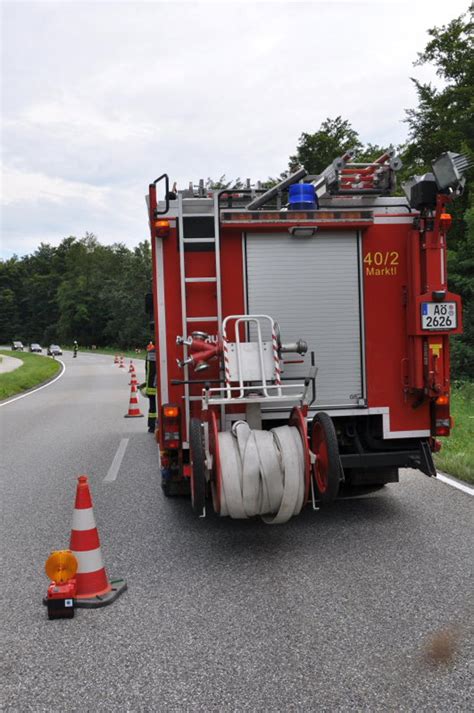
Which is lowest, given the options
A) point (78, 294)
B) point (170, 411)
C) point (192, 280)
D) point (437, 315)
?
point (170, 411)

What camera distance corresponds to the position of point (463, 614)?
3811 millimetres

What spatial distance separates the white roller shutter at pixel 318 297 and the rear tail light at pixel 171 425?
101cm

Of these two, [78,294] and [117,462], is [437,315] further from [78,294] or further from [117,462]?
[78,294]

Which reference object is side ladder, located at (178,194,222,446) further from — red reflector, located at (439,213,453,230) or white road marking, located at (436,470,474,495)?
white road marking, located at (436,470,474,495)

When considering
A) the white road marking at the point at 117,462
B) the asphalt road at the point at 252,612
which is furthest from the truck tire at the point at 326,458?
the white road marking at the point at 117,462

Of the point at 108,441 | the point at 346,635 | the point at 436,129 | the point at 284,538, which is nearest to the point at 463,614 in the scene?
the point at 346,635

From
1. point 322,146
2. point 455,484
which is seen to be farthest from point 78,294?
point 455,484

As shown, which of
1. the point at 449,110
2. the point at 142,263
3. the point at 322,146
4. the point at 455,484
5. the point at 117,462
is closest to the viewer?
the point at 455,484

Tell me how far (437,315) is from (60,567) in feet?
11.7

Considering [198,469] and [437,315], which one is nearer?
[198,469]

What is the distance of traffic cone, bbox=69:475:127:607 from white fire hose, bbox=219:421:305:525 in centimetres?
95

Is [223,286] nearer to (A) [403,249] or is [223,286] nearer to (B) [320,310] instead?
(B) [320,310]

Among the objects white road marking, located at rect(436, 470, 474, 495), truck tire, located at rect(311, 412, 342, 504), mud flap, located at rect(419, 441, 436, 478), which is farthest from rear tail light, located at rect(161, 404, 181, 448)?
white road marking, located at rect(436, 470, 474, 495)

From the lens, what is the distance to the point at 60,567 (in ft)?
13.1
